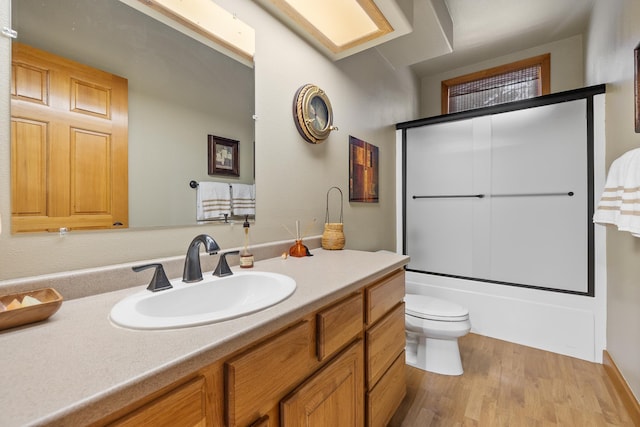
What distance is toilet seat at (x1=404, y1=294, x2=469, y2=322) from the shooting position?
1.84 m

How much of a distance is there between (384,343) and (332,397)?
1.43 feet

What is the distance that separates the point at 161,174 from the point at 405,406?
66.7 inches

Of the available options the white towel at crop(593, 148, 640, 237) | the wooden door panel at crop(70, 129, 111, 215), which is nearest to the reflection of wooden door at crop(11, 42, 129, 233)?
the wooden door panel at crop(70, 129, 111, 215)

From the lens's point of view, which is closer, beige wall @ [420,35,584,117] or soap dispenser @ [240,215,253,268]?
soap dispenser @ [240,215,253,268]

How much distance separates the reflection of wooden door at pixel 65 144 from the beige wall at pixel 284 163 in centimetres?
3

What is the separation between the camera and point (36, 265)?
2.61 feet

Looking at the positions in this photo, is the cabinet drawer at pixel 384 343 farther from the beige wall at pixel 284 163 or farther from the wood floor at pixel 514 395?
the beige wall at pixel 284 163

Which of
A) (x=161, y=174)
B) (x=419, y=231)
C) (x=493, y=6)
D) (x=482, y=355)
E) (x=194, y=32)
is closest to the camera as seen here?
(x=161, y=174)

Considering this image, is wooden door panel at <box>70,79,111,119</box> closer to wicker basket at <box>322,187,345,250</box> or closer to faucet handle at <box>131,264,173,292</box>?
faucet handle at <box>131,264,173,292</box>

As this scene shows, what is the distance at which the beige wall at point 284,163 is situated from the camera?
2.62 ft

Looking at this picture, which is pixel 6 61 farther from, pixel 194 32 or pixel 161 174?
pixel 194 32

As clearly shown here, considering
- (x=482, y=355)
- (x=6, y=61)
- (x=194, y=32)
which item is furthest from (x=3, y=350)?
(x=482, y=355)

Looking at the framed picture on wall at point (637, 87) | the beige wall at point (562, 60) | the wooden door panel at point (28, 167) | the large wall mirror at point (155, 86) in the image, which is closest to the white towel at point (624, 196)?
the framed picture on wall at point (637, 87)

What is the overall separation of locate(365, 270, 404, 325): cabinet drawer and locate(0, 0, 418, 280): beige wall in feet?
1.97
